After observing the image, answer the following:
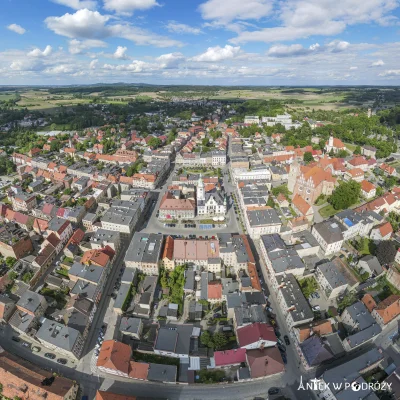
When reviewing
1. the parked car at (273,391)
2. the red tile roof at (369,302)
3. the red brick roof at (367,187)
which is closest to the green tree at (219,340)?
the parked car at (273,391)

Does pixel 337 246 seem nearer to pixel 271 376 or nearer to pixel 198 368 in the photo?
pixel 271 376

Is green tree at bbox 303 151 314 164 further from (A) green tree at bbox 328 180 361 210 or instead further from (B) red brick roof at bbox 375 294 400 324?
(B) red brick roof at bbox 375 294 400 324

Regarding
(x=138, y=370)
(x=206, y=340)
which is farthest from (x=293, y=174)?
(x=138, y=370)

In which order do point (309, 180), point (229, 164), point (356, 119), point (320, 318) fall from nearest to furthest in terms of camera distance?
point (320, 318), point (309, 180), point (229, 164), point (356, 119)

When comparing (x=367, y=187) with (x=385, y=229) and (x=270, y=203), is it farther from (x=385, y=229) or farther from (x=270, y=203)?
(x=270, y=203)

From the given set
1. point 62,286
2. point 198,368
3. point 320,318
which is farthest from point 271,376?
point 62,286
